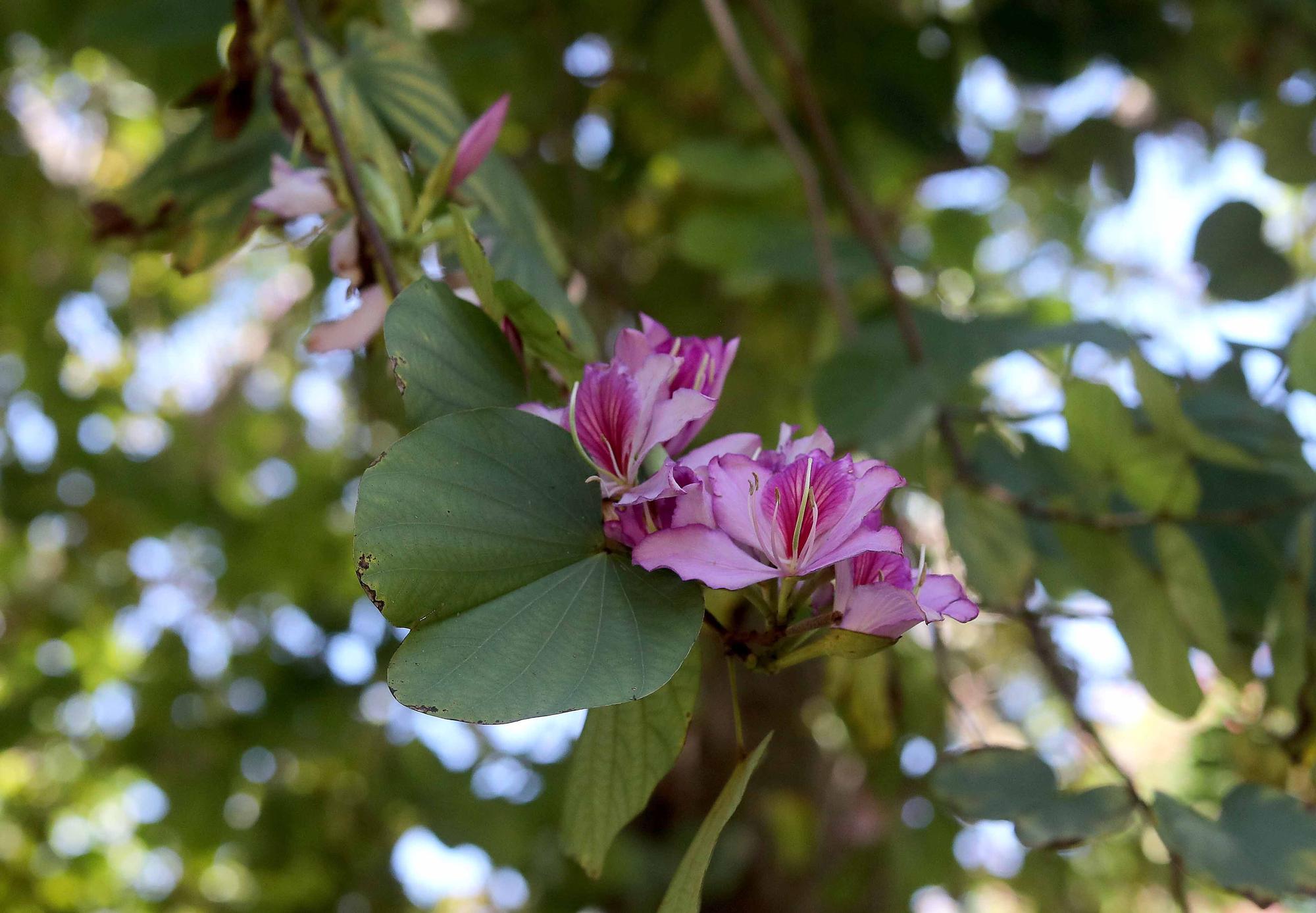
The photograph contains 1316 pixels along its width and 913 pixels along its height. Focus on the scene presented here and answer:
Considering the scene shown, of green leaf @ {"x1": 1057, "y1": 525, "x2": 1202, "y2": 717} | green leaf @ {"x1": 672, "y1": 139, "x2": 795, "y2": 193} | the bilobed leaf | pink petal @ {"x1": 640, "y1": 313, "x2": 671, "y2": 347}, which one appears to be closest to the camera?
the bilobed leaf

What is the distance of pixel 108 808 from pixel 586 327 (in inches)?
101

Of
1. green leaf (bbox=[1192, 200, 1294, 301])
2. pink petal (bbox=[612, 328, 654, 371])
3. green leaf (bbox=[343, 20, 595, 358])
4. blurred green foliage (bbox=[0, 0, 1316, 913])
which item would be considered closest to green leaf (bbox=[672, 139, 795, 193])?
blurred green foliage (bbox=[0, 0, 1316, 913])

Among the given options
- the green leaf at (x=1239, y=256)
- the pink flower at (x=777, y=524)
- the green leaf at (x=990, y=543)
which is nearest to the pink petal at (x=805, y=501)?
the pink flower at (x=777, y=524)

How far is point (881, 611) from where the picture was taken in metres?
0.39

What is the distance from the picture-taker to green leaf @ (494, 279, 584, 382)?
47 centimetres

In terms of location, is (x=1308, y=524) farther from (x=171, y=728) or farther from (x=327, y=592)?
(x=171, y=728)

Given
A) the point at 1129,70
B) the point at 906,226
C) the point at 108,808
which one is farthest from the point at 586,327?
the point at 108,808

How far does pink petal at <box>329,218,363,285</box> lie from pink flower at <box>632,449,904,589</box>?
26 centimetres

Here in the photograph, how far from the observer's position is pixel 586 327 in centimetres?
Answer: 68

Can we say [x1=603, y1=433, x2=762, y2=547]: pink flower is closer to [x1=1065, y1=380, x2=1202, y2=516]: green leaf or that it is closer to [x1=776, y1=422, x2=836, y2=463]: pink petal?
[x1=776, y1=422, x2=836, y2=463]: pink petal

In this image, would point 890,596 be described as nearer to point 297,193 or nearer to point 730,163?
point 297,193

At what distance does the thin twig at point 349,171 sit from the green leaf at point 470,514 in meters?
0.10

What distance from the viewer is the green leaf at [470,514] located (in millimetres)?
402

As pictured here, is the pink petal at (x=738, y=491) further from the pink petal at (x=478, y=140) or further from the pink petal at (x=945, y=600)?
the pink petal at (x=478, y=140)
